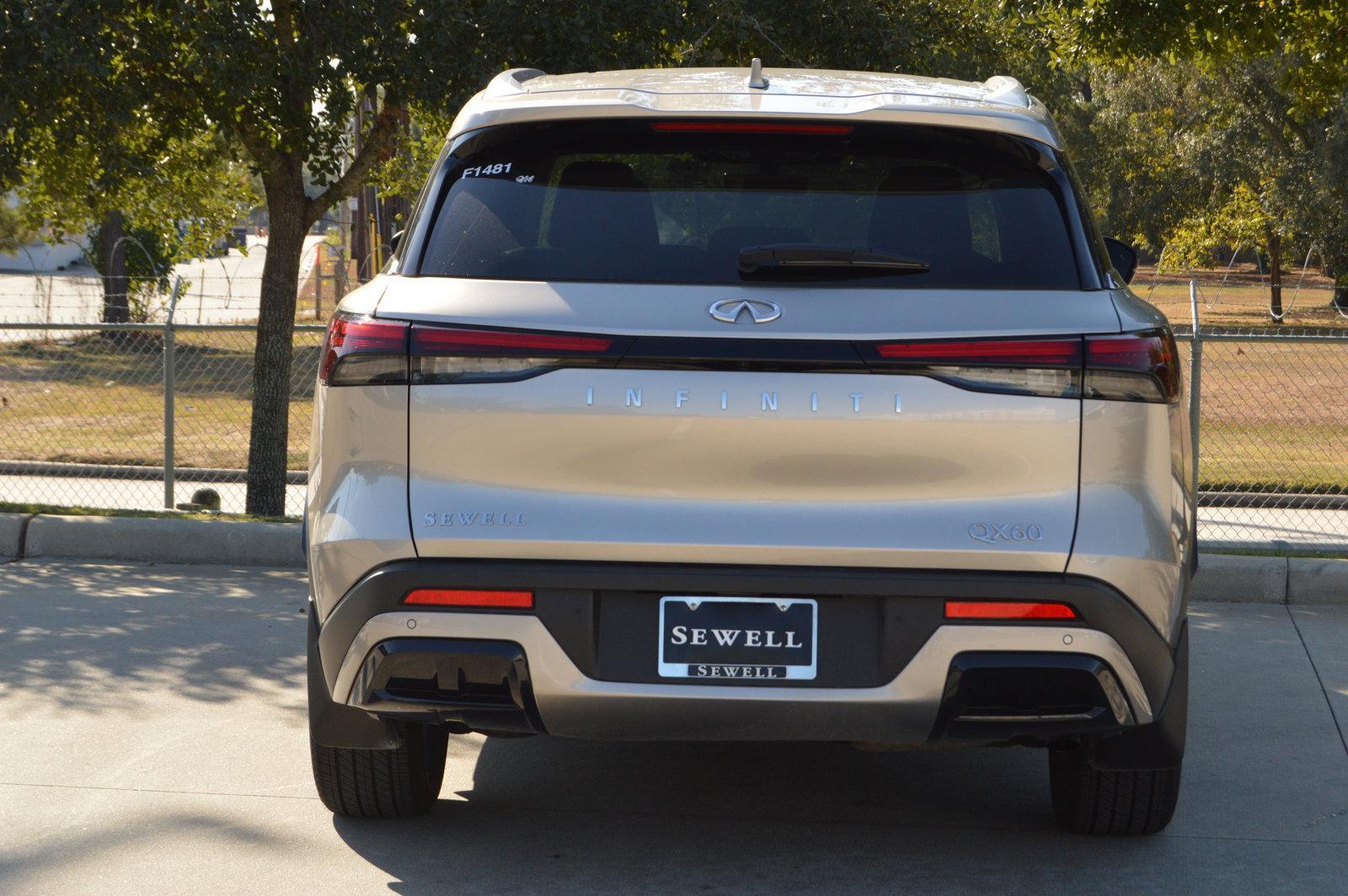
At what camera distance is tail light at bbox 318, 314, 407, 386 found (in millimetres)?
3395

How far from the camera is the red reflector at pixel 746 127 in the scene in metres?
3.57

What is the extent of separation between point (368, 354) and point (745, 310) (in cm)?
85

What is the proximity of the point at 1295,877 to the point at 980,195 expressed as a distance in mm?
1943

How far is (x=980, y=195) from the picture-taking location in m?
3.65

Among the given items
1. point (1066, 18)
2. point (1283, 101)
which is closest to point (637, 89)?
point (1066, 18)

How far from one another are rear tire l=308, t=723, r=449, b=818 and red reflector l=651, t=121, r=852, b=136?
5.49 ft

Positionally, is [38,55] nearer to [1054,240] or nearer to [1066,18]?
[1054,240]

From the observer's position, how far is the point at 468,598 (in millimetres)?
3334

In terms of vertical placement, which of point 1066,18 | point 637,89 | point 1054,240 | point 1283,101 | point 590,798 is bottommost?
point 590,798

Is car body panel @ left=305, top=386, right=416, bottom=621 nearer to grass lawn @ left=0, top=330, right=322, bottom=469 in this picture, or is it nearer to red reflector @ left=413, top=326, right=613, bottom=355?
red reflector @ left=413, top=326, right=613, bottom=355

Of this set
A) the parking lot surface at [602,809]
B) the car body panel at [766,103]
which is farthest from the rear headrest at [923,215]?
the parking lot surface at [602,809]

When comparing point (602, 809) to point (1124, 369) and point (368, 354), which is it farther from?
point (1124, 369)

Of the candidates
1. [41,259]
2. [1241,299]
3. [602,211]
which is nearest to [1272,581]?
[602,211]

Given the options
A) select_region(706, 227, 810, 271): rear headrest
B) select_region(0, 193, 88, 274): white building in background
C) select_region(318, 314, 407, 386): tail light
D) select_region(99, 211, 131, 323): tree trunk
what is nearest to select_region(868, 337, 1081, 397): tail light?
select_region(706, 227, 810, 271): rear headrest
